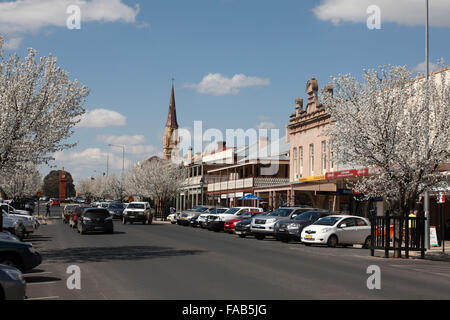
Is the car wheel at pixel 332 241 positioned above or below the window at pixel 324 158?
below

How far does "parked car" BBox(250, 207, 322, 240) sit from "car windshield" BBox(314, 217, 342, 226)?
3073 millimetres

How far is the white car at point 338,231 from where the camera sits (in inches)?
1056

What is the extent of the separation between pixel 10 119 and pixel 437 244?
19.8m

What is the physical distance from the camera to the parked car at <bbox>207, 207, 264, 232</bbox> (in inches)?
1549

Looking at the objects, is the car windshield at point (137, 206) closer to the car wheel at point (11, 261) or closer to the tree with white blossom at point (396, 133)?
the tree with white blossom at point (396, 133)

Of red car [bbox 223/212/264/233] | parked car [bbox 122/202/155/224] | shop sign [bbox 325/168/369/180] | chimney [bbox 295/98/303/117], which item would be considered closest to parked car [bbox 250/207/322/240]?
shop sign [bbox 325/168/369/180]

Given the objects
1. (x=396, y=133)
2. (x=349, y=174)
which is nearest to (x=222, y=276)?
(x=396, y=133)

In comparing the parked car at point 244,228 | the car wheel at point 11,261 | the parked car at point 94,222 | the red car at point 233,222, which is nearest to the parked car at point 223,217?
the red car at point 233,222

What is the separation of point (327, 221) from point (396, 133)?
5.85 metres

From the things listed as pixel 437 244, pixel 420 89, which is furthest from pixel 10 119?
pixel 437 244

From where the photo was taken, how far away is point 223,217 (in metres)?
40.1

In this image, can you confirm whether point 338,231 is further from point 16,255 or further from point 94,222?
point 16,255

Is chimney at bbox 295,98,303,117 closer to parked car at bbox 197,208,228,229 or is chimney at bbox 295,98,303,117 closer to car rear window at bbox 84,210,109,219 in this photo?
parked car at bbox 197,208,228,229
